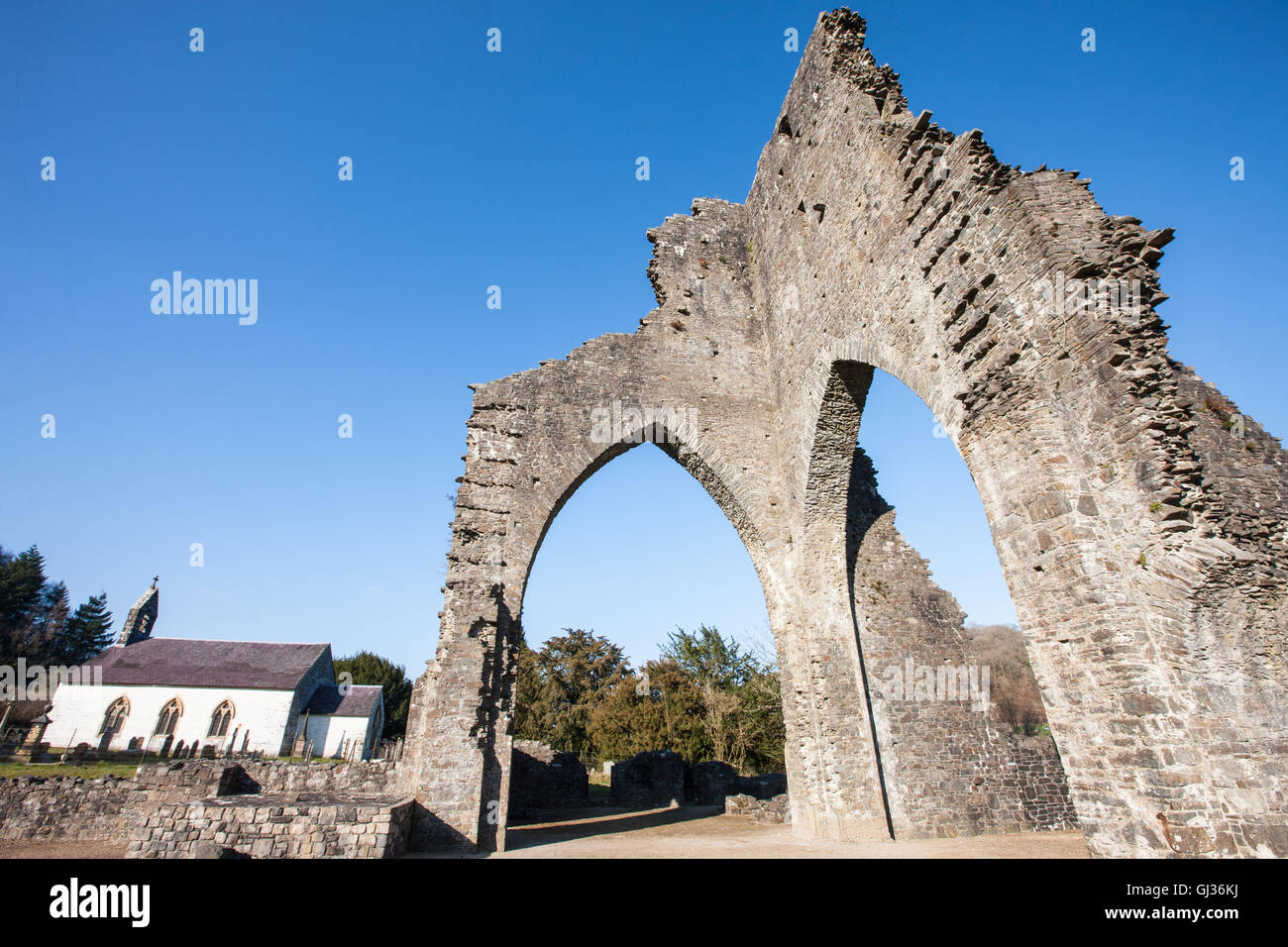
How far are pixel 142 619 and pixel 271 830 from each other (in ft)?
135

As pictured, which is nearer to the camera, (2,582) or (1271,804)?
(1271,804)

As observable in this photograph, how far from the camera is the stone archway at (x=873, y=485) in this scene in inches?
158

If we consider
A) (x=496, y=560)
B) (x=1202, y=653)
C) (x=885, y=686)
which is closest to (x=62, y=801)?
(x=496, y=560)

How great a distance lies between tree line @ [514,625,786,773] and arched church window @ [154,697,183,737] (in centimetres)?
1550

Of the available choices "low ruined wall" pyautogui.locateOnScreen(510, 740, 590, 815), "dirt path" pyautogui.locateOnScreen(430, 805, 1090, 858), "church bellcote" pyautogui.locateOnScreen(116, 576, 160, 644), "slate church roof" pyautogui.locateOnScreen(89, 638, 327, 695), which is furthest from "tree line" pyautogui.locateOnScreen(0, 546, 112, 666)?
"dirt path" pyautogui.locateOnScreen(430, 805, 1090, 858)

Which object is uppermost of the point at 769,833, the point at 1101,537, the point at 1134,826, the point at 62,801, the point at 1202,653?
the point at 1101,537

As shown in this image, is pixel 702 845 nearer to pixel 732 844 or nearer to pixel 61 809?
pixel 732 844

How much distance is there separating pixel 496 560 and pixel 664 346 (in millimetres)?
5026

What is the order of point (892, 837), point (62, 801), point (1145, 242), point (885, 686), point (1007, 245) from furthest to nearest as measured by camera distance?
point (62, 801) < point (885, 686) < point (892, 837) < point (1007, 245) < point (1145, 242)

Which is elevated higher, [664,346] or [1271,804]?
[664,346]

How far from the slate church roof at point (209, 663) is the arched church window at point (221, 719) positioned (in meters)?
0.95

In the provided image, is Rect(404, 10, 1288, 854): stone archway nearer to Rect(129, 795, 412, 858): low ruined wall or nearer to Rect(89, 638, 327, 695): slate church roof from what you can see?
Rect(129, 795, 412, 858): low ruined wall

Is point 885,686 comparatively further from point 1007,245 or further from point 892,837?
point 1007,245

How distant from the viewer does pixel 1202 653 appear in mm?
3969
